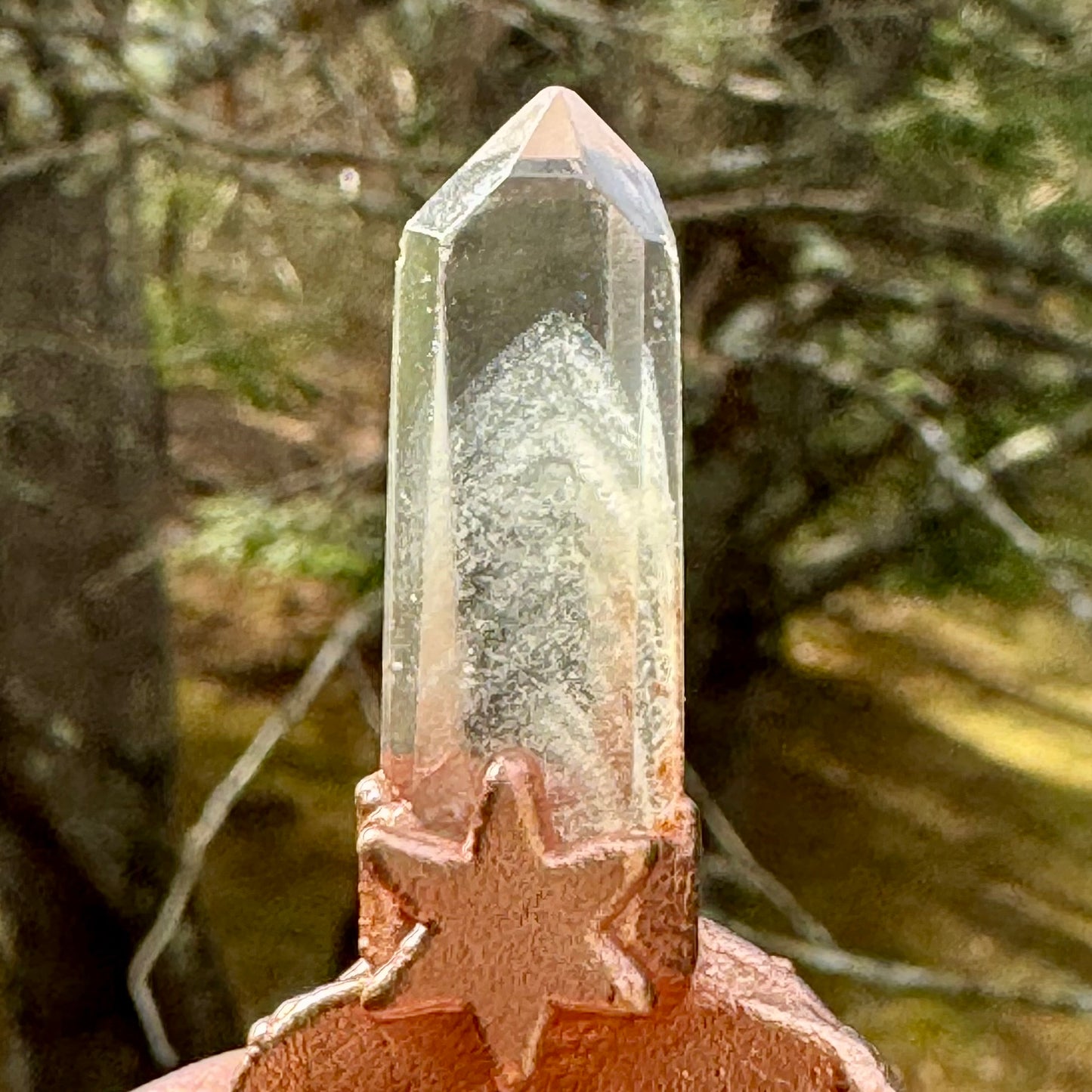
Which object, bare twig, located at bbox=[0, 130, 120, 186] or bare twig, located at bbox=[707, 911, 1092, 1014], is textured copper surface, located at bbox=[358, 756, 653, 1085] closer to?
bare twig, located at bbox=[707, 911, 1092, 1014]

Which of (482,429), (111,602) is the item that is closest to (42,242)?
(111,602)

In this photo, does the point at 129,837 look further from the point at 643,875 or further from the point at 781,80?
the point at 781,80

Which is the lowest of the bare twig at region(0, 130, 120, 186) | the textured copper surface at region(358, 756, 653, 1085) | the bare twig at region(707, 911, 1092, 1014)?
the bare twig at region(707, 911, 1092, 1014)

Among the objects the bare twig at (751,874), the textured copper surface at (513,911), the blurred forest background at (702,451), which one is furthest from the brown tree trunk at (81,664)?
the textured copper surface at (513,911)

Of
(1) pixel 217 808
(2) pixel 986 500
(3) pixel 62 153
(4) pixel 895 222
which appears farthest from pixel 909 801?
(3) pixel 62 153

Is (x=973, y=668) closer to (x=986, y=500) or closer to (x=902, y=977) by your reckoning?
(x=986, y=500)

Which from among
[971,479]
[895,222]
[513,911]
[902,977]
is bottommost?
[902,977]

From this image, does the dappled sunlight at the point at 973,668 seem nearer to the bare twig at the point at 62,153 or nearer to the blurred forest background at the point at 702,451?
the blurred forest background at the point at 702,451

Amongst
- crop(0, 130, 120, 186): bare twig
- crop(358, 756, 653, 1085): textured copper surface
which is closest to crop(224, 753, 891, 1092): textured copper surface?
crop(358, 756, 653, 1085): textured copper surface
